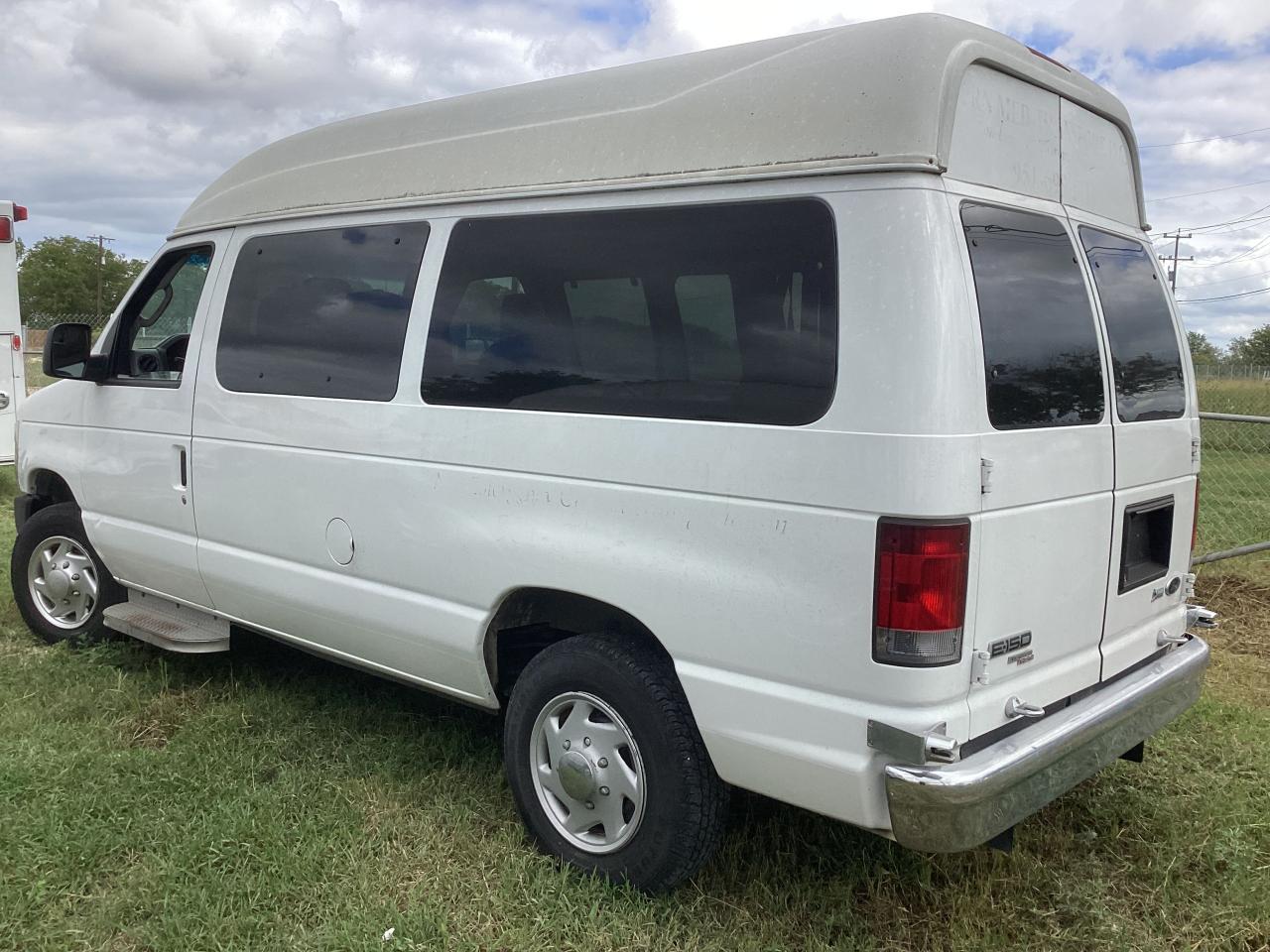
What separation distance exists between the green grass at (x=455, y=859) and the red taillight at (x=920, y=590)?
3.31ft

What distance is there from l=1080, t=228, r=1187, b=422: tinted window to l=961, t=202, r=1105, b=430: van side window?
159 millimetres

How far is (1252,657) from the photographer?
18.0 feet

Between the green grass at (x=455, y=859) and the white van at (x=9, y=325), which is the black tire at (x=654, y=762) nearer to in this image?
the green grass at (x=455, y=859)

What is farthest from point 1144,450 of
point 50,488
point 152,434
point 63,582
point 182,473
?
point 50,488

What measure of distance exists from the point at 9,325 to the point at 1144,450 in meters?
9.94

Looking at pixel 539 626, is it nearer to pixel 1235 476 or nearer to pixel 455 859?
pixel 455 859

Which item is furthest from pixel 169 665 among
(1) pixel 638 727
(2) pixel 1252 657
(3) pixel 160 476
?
(2) pixel 1252 657

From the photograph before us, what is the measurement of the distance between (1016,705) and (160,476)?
3.61m

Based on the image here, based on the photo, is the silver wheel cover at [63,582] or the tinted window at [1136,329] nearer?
the tinted window at [1136,329]

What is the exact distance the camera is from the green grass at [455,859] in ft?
9.78

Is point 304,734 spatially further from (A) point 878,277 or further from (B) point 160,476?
(A) point 878,277

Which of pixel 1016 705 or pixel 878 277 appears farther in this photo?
pixel 1016 705

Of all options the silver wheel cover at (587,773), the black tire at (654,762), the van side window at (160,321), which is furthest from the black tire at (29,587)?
the black tire at (654,762)

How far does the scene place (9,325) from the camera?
970 cm
